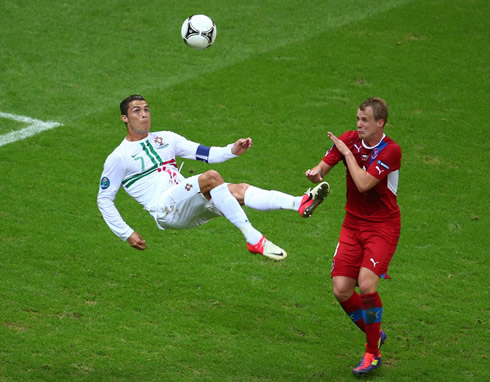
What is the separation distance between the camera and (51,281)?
11250 millimetres

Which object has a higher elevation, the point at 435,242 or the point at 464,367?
the point at 435,242

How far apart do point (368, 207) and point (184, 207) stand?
78.9 inches

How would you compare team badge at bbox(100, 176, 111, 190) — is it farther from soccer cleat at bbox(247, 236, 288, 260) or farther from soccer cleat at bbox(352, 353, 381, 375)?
soccer cleat at bbox(352, 353, 381, 375)

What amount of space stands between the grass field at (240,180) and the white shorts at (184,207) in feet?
5.55

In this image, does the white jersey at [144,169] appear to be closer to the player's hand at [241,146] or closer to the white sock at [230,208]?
the player's hand at [241,146]

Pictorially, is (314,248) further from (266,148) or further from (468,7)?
(468,7)

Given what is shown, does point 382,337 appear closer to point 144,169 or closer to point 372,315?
point 372,315

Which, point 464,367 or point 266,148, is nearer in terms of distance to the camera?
point 464,367

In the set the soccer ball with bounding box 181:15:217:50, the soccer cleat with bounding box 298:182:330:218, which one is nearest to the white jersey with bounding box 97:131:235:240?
the soccer cleat with bounding box 298:182:330:218

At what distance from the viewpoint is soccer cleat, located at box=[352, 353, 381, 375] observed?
9.62 m

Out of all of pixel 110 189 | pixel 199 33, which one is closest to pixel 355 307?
pixel 110 189

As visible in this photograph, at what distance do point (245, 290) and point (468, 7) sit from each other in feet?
36.9

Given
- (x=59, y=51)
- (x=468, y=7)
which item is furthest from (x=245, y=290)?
(x=468, y=7)

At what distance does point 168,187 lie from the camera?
9648 mm
